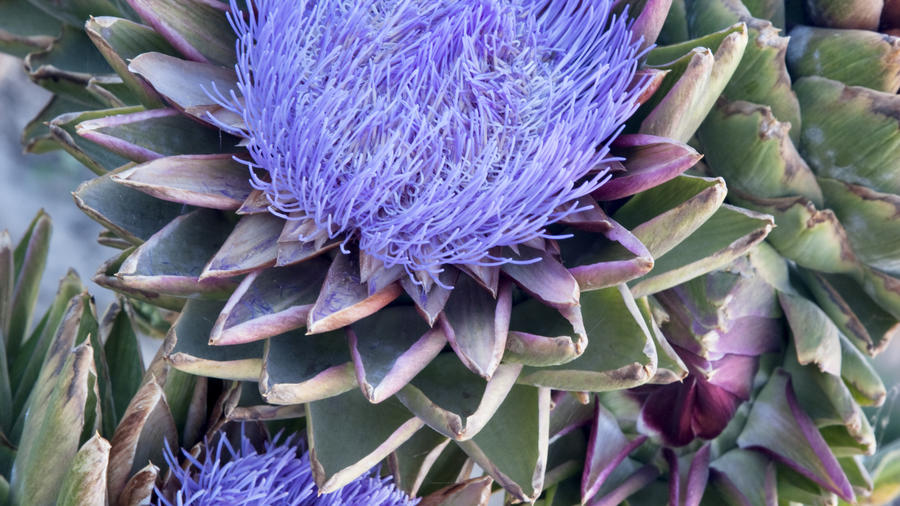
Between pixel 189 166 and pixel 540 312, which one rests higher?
pixel 189 166

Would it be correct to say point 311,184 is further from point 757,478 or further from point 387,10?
point 757,478

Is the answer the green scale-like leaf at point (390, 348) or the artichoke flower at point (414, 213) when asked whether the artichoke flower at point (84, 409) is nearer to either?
the artichoke flower at point (414, 213)

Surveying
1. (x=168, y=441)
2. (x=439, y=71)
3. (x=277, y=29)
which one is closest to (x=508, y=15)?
(x=439, y=71)

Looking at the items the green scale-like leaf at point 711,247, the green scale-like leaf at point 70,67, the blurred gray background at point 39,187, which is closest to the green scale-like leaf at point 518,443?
the green scale-like leaf at point 711,247

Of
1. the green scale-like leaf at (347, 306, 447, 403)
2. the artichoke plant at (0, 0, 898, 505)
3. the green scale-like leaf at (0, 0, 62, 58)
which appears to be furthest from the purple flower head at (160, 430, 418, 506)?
the green scale-like leaf at (0, 0, 62, 58)

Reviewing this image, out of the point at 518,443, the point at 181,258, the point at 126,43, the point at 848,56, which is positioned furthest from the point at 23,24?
the point at 848,56

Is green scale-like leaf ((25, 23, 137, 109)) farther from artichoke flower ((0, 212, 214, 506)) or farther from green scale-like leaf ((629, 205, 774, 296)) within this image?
green scale-like leaf ((629, 205, 774, 296))

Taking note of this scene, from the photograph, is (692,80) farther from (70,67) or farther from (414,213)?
(70,67)
